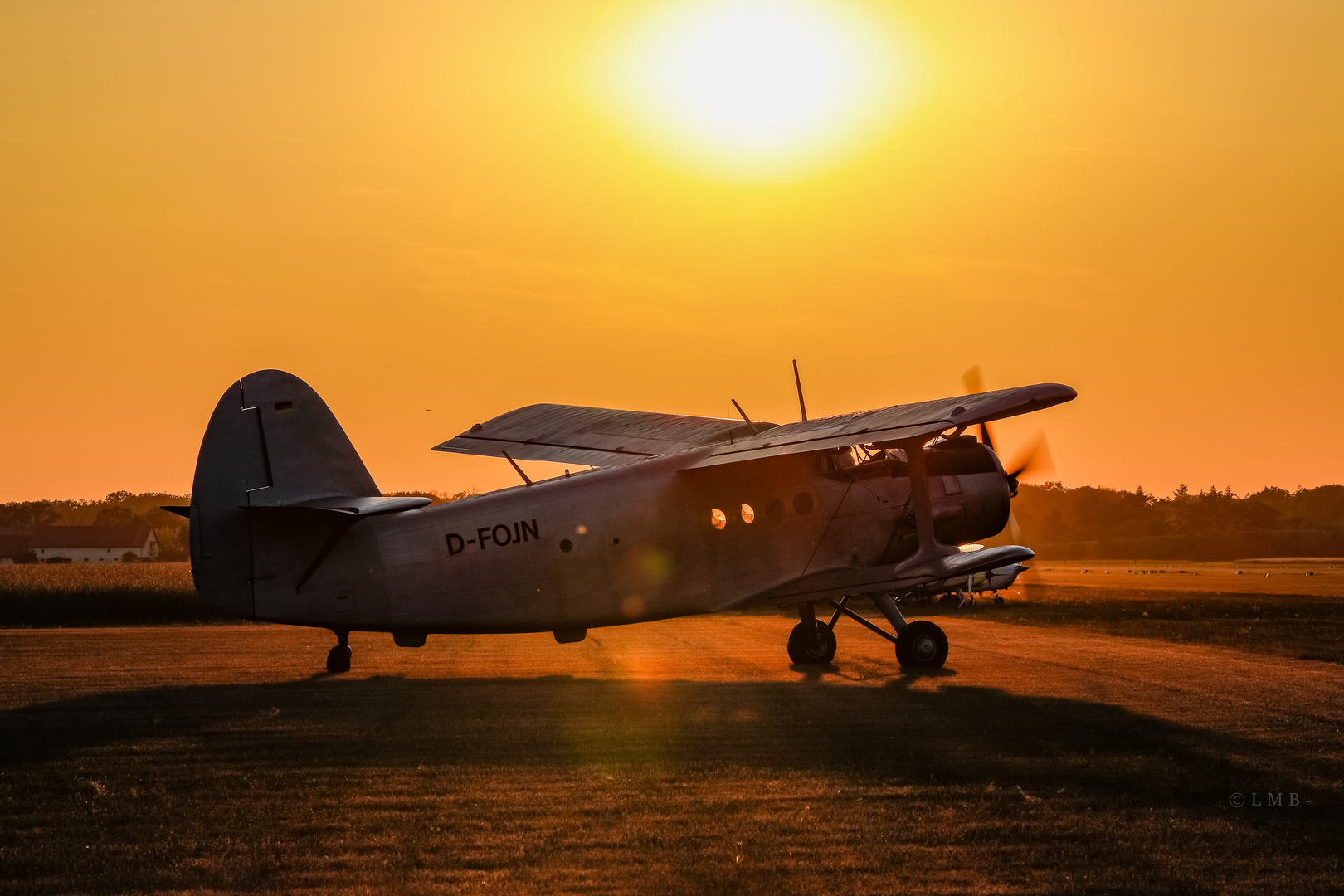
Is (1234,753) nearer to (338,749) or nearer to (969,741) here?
(969,741)

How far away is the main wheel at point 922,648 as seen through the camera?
15969 mm

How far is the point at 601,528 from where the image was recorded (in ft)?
49.0

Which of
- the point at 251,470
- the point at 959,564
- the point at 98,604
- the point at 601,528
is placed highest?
the point at 251,470

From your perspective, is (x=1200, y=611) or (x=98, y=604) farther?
(x=98, y=604)

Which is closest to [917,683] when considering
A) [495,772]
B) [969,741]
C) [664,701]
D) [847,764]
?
[664,701]

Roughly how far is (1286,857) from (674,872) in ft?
11.1

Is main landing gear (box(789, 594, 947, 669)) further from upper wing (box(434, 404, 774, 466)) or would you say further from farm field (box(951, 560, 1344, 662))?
upper wing (box(434, 404, 774, 466))

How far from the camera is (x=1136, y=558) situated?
130m

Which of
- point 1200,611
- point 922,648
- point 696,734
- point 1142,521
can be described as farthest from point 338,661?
point 1142,521

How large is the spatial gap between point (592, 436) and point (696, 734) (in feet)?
32.0

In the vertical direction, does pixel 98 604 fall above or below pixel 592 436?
below

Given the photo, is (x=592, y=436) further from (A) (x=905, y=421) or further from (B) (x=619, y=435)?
(A) (x=905, y=421)

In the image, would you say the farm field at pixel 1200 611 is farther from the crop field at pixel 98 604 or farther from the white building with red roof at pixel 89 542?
the white building with red roof at pixel 89 542

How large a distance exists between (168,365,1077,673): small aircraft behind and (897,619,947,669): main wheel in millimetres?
23
